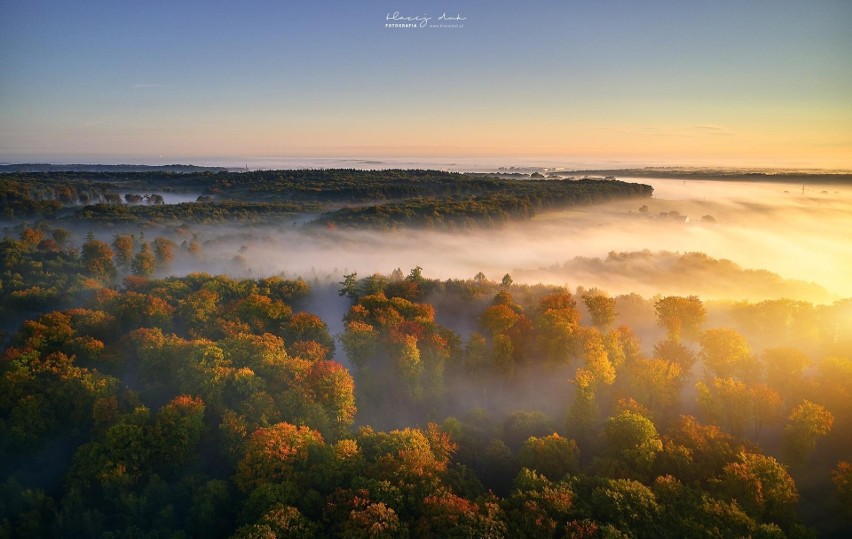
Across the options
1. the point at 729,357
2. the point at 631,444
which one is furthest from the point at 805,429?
the point at 631,444

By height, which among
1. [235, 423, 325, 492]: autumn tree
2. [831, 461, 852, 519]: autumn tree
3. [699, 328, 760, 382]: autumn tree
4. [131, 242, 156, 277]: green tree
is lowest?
[831, 461, 852, 519]: autumn tree

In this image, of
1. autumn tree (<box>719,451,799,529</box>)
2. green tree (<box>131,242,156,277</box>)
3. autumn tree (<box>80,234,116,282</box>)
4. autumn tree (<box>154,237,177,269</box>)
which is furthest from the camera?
autumn tree (<box>154,237,177,269</box>)

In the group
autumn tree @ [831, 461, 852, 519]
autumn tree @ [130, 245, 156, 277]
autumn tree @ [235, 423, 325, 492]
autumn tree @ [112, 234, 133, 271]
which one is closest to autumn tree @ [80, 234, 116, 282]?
autumn tree @ [130, 245, 156, 277]

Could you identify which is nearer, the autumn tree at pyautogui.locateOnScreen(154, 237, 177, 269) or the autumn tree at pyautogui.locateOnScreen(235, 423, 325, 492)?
the autumn tree at pyautogui.locateOnScreen(235, 423, 325, 492)

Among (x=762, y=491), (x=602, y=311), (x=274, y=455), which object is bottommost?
(x=762, y=491)

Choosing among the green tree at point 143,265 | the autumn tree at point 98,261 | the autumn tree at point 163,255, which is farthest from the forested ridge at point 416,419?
the autumn tree at point 163,255

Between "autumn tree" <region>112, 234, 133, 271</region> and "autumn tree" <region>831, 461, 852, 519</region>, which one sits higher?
"autumn tree" <region>112, 234, 133, 271</region>

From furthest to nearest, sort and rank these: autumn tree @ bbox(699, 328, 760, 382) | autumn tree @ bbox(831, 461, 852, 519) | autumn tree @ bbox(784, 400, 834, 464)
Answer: autumn tree @ bbox(699, 328, 760, 382), autumn tree @ bbox(784, 400, 834, 464), autumn tree @ bbox(831, 461, 852, 519)

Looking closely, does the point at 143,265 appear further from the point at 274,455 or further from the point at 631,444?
the point at 631,444

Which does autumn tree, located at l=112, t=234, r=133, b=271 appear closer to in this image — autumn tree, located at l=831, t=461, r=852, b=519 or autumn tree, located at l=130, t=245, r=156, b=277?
autumn tree, located at l=130, t=245, r=156, b=277
